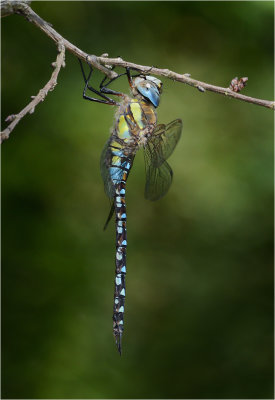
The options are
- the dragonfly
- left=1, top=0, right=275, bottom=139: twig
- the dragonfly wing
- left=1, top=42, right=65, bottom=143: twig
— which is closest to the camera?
left=1, top=42, right=65, bottom=143: twig

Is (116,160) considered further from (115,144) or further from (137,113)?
(137,113)

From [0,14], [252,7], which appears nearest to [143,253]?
[252,7]

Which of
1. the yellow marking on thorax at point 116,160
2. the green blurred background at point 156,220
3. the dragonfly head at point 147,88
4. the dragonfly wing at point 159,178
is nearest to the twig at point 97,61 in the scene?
the dragonfly head at point 147,88

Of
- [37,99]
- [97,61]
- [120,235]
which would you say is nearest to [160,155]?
[120,235]

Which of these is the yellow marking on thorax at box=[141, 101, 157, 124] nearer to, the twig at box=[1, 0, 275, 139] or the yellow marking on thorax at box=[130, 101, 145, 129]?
the yellow marking on thorax at box=[130, 101, 145, 129]

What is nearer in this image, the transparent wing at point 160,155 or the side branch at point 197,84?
the side branch at point 197,84

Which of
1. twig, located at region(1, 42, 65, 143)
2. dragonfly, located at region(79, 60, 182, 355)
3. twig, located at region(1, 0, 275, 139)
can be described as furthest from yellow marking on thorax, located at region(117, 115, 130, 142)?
twig, located at region(1, 42, 65, 143)

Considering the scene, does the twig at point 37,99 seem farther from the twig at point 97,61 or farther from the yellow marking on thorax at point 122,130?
the yellow marking on thorax at point 122,130
